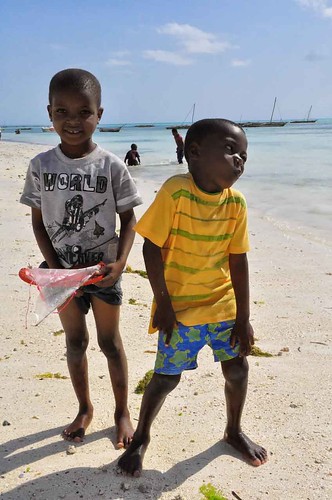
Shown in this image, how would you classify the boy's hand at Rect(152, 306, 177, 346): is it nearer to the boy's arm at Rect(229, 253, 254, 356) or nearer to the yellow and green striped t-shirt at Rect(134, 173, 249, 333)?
the yellow and green striped t-shirt at Rect(134, 173, 249, 333)

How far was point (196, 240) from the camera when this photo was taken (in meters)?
2.26

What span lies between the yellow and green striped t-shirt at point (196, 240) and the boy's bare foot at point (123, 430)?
765mm

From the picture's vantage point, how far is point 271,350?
372 cm

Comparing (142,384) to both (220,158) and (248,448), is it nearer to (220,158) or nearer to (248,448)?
(248,448)

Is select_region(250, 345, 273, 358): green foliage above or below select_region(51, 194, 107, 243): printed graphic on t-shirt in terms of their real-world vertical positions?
below

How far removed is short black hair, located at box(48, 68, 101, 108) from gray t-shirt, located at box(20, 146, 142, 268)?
0.29 meters

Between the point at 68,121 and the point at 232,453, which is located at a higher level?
the point at 68,121

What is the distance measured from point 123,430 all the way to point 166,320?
768 millimetres

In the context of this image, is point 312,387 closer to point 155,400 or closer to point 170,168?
point 155,400

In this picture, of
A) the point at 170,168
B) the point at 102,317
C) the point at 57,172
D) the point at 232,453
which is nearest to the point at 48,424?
the point at 102,317

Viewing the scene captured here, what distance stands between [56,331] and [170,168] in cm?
1578

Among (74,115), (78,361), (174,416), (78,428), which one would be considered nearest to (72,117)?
(74,115)

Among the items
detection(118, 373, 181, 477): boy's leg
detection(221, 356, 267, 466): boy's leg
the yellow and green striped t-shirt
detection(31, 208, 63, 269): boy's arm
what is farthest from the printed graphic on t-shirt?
detection(221, 356, 267, 466): boy's leg

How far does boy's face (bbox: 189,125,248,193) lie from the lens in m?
2.16
